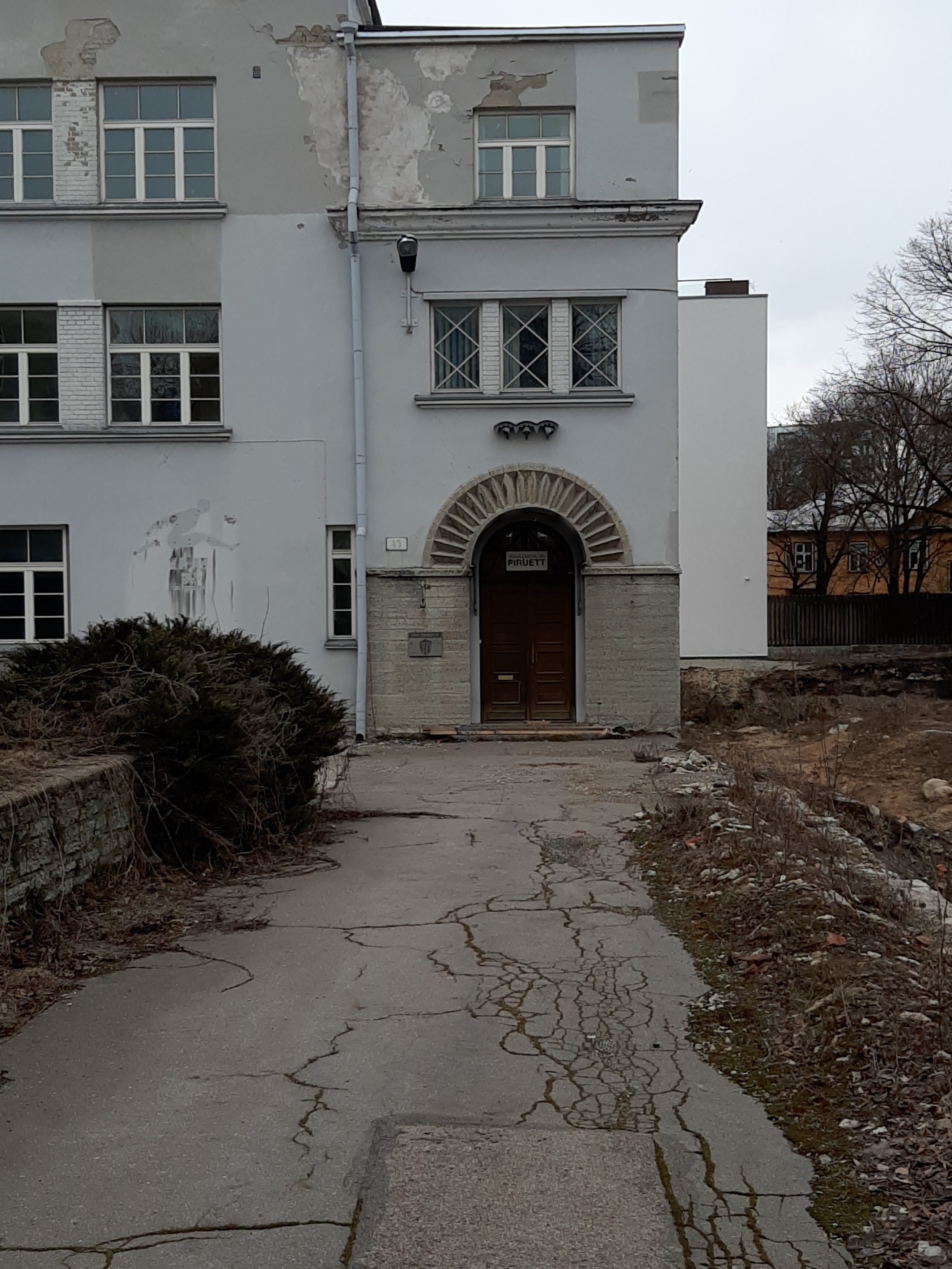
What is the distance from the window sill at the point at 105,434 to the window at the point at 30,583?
1.40 meters

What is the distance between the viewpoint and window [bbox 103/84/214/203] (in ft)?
60.6

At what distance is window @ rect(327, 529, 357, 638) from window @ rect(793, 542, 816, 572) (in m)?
32.2

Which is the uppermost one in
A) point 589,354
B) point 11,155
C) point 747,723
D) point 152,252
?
point 11,155

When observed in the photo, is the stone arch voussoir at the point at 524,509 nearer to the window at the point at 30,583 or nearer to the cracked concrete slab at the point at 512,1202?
the window at the point at 30,583

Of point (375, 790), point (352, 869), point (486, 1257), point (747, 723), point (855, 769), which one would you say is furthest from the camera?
point (747, 723)

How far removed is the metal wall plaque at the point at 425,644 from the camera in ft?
60.2

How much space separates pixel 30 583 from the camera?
18.8 meters

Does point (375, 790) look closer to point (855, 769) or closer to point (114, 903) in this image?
point (114, 903)

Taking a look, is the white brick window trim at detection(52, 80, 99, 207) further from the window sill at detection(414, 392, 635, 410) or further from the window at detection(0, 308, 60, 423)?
the window sill at detection(414, 392, 635, 410)

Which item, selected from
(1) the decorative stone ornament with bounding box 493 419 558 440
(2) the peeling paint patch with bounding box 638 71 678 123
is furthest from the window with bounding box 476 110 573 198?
(1) the decorative stone ornament with bounding box 493 419 558 440

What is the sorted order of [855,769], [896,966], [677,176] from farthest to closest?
[677,176] < [855,769] < [896,966]

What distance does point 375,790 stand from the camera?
13.0 m

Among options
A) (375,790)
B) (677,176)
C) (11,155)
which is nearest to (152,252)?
(11,155)

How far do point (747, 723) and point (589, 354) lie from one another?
8417 mm
